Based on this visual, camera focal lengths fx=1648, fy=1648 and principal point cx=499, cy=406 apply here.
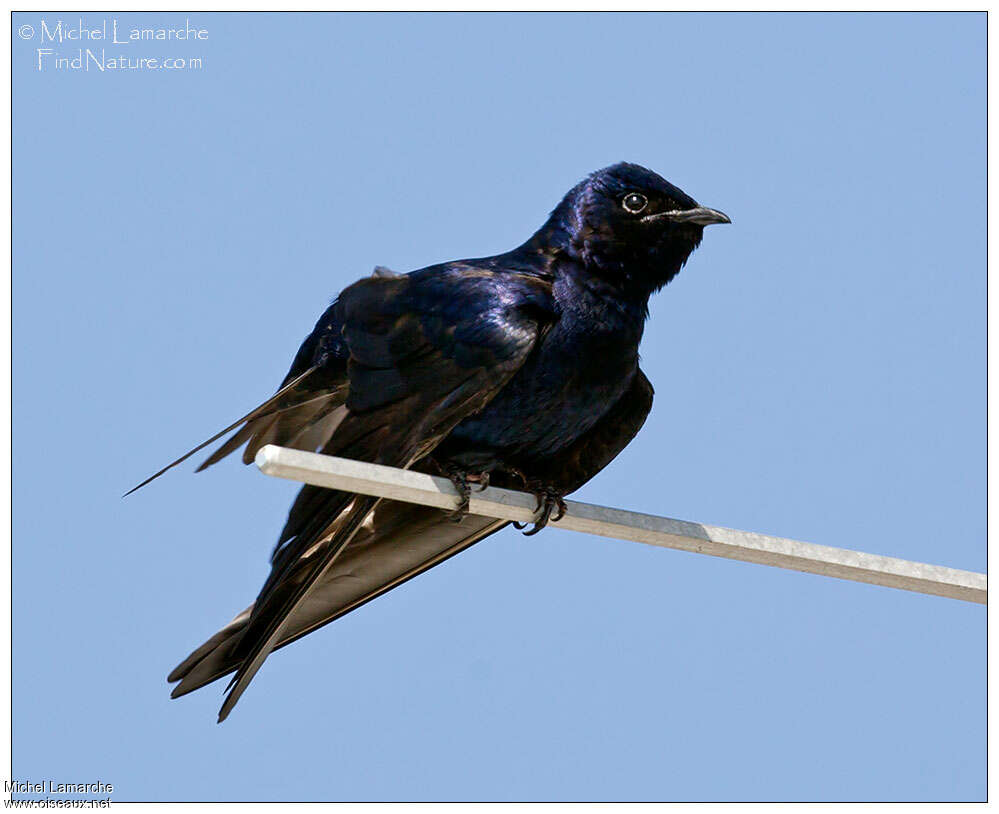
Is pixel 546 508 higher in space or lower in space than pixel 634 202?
lower

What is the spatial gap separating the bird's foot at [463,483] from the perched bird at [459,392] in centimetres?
2

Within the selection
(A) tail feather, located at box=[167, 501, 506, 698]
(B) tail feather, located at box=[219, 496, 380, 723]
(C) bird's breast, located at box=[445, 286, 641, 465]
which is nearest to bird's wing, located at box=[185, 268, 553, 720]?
(B) tail feather, located at box=[219, 496, 380, 723]

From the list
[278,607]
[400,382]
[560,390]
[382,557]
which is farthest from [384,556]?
[560,390]

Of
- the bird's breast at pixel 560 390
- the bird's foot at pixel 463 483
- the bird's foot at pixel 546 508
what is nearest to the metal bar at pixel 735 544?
the bird's foot at pixel 463 483

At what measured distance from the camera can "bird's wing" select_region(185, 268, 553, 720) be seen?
5543 mm

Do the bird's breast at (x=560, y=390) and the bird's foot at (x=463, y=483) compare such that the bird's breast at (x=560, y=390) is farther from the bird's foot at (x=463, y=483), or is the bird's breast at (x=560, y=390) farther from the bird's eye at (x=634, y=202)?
the bird's eye at (x=634, y=202)

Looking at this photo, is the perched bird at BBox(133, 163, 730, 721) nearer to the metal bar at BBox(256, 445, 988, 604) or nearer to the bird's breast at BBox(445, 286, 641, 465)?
the bird's breast at BBox(445, 286, 641, 465)

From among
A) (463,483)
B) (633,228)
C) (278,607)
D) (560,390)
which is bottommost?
(278,607)

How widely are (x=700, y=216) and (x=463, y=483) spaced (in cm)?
170

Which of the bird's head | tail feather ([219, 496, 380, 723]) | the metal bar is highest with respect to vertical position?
the bird's head

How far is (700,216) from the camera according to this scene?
6.28 meters

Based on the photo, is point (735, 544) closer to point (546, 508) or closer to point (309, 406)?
point (546, 508)
